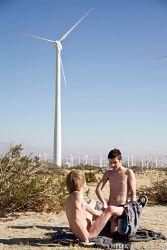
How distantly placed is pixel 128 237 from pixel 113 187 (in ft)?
2.83

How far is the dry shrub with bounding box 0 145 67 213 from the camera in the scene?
9750mm

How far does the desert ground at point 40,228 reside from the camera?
6.58 metres

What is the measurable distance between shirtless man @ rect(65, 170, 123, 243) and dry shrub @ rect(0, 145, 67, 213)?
10.9 feet

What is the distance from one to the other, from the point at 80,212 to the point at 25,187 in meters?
3.48

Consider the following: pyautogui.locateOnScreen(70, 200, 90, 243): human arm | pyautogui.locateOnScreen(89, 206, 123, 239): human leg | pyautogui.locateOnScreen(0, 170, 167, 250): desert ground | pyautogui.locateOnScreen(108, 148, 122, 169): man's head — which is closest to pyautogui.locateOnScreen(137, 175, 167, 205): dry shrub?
pyautogui.locateOnScreen(0, 170, 167, 250): desert ground

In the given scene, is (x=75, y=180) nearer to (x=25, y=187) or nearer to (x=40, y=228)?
(x=40, y=228)

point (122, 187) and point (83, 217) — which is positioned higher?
point (122, 187)

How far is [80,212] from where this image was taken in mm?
6531

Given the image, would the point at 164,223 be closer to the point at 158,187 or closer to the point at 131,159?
the point at 158,187

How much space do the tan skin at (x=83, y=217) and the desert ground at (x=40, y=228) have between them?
228 millimetres

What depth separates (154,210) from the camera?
11047mm

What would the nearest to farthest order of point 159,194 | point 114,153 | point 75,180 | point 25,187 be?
point 75,180, point 114,153, point 25,187, point 159,194

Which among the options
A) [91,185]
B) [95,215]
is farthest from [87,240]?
[91,185]

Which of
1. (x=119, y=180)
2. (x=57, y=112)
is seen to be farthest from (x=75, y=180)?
(x=57, y=112)
